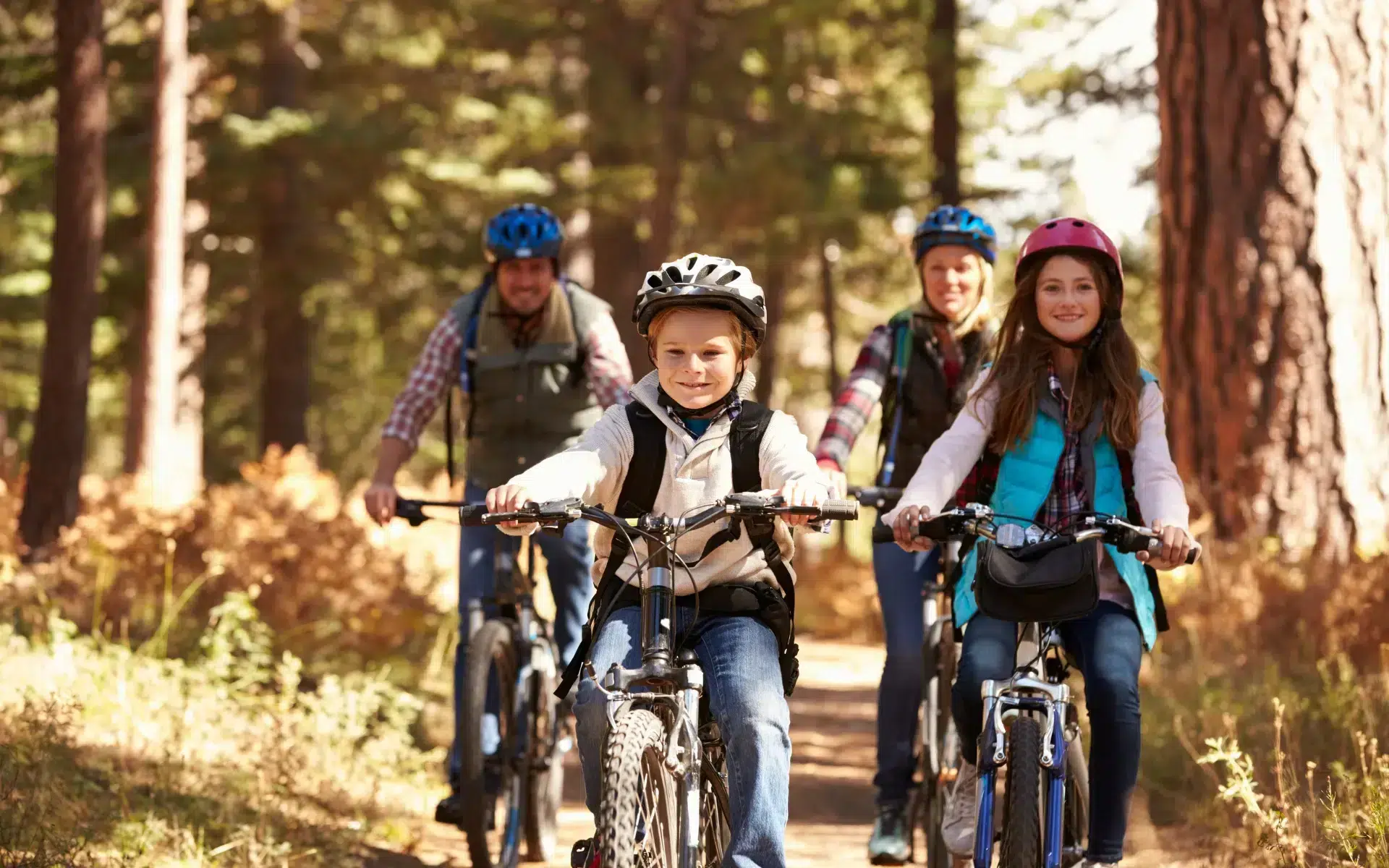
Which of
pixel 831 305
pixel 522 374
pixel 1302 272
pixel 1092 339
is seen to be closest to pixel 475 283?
pixel 831 305

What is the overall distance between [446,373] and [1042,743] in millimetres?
3784

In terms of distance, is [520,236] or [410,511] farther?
[520,236]

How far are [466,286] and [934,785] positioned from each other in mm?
19102

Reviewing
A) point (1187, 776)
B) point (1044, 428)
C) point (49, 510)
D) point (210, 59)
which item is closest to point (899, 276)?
point (210, 59)

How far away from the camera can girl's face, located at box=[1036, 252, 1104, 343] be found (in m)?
5.25

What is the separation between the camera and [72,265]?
40.9ft

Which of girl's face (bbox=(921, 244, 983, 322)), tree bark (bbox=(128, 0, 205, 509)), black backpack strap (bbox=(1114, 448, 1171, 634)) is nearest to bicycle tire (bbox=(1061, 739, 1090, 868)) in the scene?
black backpack strap (bbox=(1114, 448, 1171, 634))

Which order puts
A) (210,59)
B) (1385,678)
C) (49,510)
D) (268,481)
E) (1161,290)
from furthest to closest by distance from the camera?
(210,59)
(268,481)
(49,510)
(1161,290)
(1385,678)

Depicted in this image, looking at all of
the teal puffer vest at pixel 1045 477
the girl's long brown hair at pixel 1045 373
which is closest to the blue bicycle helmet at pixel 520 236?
the girl's long brown hair at pixel 1045 373

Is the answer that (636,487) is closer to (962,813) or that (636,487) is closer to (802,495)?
(802,495)

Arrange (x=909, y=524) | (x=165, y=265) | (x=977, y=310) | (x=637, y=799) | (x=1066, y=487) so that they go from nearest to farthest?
(x=637, y=799), (x=909, y=524), (x=1066, y=487), (x=977, y=310), (x=165, y=265)

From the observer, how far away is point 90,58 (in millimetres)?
12477

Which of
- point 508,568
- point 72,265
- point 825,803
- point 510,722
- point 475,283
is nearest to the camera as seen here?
point 510,722

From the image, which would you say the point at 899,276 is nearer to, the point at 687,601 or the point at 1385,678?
the point at 1385,678
